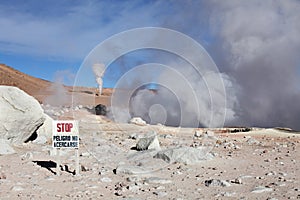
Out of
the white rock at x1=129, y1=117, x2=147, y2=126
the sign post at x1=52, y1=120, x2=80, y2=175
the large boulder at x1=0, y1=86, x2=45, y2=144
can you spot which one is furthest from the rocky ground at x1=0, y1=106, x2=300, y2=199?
the white rock at x1=129, y1=117, x2=147, y2=126

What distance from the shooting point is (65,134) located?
959 centimetres

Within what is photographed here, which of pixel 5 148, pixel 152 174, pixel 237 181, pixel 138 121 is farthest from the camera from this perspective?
pixel 138 121

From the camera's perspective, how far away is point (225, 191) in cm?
715

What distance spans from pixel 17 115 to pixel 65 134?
4.95m

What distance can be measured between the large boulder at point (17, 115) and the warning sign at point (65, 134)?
4.68 meters

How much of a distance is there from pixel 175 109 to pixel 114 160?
1301cm

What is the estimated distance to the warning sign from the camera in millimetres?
9539

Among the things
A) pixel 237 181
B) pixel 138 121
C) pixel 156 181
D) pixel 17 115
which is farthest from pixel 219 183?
pixel 138 121

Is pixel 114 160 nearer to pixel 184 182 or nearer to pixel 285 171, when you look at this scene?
pixel 184 182

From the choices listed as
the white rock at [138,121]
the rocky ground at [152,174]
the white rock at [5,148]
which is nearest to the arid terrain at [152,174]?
the rocky ground at [152,174]

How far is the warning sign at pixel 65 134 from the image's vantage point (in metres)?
9.54

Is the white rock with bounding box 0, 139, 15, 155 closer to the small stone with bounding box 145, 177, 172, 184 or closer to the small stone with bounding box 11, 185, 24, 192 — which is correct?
the small stone with bounding box 11, 185, 24, 192

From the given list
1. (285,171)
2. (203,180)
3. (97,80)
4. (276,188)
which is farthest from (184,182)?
(97,80)

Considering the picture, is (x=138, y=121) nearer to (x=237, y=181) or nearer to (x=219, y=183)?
(x=237, y=181)
